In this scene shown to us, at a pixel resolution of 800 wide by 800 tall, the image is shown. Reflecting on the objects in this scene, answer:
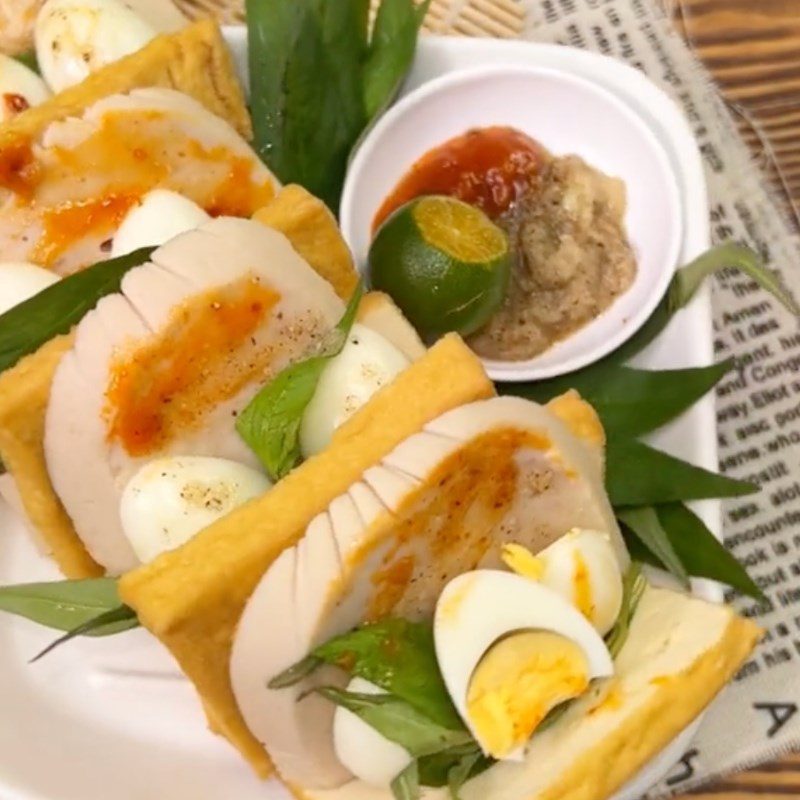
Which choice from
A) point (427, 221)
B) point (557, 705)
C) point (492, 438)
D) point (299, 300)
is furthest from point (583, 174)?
point (557, 705)

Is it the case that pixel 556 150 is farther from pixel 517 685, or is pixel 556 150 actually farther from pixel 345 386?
pixel 517 685

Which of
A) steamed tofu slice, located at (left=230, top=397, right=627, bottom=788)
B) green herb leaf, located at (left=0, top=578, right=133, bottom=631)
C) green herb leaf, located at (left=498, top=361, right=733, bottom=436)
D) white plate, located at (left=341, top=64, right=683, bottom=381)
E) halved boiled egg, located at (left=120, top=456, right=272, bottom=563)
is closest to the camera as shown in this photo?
steamed tofu slice, located at (left=230, top=397, right=627, bottom=788)

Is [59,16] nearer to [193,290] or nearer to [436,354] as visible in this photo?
[193,290]

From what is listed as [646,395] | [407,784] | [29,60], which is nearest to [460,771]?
[407,784]

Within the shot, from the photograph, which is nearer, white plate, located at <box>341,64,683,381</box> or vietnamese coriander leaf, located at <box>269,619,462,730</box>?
vietnamese coriander leaf, located at <box>269,619,462,730</box>

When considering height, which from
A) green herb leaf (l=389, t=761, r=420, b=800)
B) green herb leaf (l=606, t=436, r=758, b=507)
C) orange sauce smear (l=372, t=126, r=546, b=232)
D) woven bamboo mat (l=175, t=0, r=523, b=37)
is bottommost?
green herb leaf (l=389, t=761, r=420, b=800)

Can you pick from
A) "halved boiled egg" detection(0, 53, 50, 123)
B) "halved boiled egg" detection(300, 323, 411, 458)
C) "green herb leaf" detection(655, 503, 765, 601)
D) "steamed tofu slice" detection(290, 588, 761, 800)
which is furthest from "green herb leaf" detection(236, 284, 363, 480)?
"halved boiled egg" detection(0, 53, 50, 123)

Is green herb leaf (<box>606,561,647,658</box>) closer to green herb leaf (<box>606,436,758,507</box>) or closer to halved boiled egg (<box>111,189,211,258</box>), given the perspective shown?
green herb leaf (<box>606,436,758,507</box>)

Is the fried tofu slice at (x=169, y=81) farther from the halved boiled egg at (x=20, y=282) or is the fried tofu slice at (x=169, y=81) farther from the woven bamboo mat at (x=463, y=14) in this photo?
the woven bamboo mat at (x=463, y=14)
